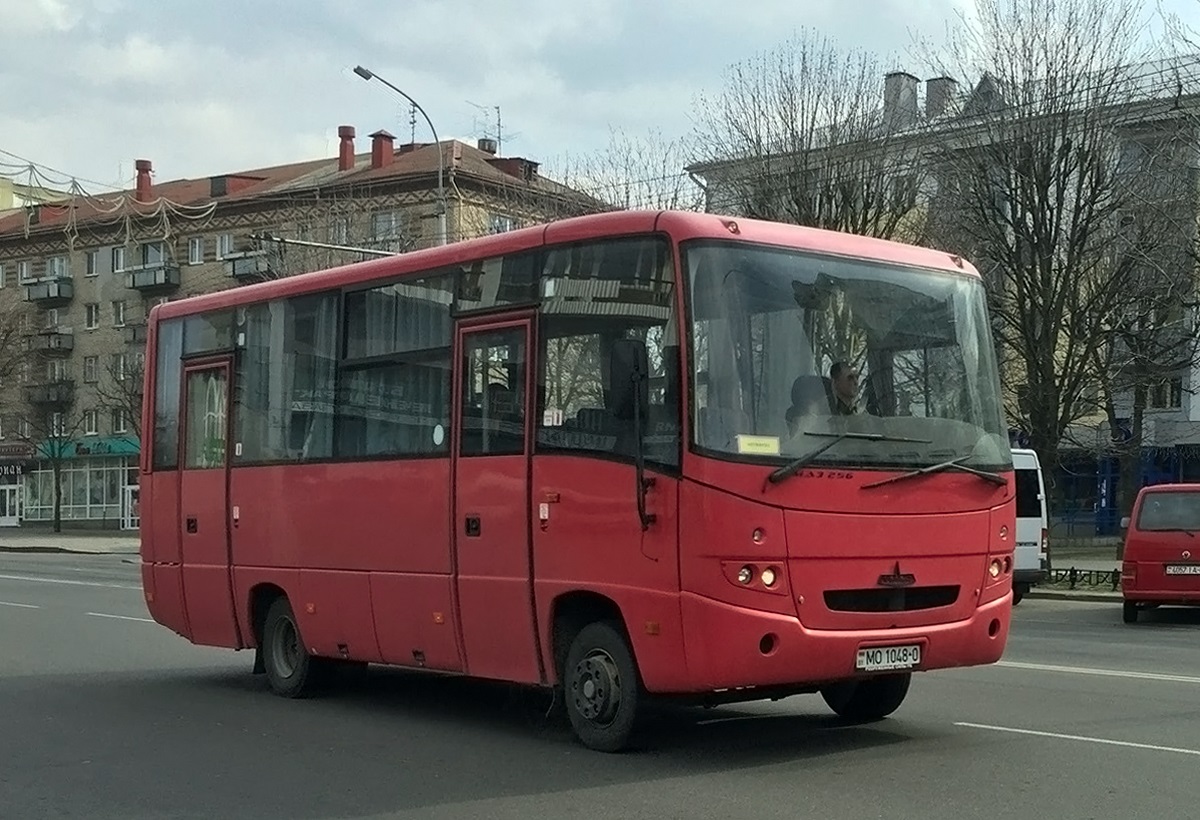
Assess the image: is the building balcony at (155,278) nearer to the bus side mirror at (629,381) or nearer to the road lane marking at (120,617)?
the road lane marking at (120,617)

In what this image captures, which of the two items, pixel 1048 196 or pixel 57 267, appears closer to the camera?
pixel 1048 196

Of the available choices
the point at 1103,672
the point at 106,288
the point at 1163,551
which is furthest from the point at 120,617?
the point at 106,288

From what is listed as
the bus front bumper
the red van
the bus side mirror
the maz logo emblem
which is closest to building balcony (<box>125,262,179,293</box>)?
the red van

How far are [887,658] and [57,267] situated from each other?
7355cm

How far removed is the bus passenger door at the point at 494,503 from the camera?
31.7 ft

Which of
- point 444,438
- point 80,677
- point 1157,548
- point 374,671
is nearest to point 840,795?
point 444,438

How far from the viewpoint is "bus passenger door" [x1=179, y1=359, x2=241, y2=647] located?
12.9 metres

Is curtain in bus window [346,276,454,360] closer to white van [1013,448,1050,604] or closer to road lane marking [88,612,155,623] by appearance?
road lane marking [88,612,155,623]

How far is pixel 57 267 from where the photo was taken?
76.6m

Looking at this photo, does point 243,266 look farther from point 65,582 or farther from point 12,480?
point 65,582

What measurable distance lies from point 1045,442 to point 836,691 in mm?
19825

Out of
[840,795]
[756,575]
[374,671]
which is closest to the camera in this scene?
[840,795]

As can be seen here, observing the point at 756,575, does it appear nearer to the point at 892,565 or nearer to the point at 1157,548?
the point at 892,565

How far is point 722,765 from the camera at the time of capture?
8805mm
